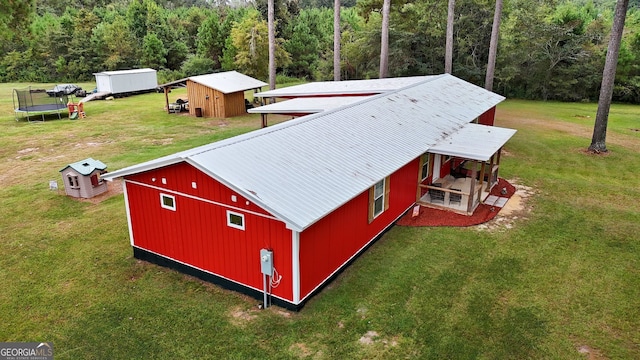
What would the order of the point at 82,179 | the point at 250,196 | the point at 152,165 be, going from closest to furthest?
the point at 250,196
the point at 152,165
the point at 82,179

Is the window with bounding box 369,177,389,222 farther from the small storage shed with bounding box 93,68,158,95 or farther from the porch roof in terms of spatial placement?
the small storage shed with bounding box 93,68,158,95

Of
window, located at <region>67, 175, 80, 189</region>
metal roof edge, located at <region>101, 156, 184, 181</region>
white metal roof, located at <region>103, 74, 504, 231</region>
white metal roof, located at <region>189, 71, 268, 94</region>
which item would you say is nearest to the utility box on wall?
white metal roof, located at <region>103, 74, 504, 231</region>

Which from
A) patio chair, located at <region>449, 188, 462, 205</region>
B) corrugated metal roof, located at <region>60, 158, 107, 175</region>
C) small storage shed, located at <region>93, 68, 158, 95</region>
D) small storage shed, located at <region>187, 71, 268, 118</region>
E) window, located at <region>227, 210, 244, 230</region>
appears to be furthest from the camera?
small storage shed, located at <region>93, 68, 158, 95</region>


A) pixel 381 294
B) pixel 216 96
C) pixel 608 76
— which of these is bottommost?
pixel 381 294

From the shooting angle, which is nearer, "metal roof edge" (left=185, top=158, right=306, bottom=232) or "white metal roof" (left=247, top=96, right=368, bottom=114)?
"metal roof edge" (left=185, top=158, right=306, bottom=232)

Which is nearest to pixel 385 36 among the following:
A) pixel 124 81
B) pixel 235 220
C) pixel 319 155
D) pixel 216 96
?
pixel 216 96

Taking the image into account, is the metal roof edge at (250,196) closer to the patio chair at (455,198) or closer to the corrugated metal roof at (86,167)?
the corrugated metal roof at (86,167)

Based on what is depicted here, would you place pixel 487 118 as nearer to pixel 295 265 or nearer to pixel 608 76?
pixel 608 76
